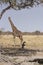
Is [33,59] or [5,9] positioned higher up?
[5,9]

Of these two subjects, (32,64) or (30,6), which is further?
(30,6)

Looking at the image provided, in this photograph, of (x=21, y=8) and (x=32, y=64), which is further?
(x=21, y=8)

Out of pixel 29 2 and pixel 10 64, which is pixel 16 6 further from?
pixel 10 64

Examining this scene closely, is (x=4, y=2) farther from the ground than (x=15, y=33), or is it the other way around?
(x=4, y=2)

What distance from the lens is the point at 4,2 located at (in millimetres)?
26297

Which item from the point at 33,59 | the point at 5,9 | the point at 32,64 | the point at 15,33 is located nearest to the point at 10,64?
the point at 32,64

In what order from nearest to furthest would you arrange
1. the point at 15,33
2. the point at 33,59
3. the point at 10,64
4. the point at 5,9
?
the point at 10,64
the point at 33,59
the point at 5,9
the point at 15,33

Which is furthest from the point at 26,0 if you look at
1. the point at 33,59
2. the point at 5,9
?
the point at 33,59

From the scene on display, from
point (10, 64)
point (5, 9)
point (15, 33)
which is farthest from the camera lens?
point (15, 33)

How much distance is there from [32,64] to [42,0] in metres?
7.62

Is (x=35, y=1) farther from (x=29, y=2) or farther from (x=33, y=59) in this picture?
(x=33, y=59)

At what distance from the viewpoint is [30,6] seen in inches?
1040

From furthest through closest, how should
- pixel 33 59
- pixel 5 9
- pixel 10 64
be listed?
1. pixel 5 9
2. pixel 33 59
3. pixel 10 64

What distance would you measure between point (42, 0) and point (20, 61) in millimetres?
7032
